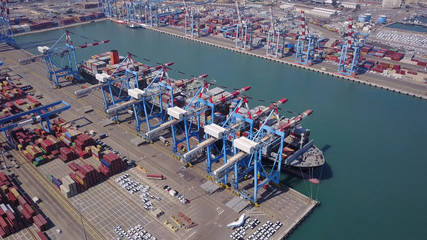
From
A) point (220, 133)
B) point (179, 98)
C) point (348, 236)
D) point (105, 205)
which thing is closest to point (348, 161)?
point (348, 236)

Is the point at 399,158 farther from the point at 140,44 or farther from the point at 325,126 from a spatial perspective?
the point at 140,44

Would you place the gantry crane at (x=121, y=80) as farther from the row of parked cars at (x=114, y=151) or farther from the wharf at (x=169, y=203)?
the wharf at (x=169, y=203)

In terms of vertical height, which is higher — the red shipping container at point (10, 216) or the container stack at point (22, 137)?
the container stack at point (22, 137)

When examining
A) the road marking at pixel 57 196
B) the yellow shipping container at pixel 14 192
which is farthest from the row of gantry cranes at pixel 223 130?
the yellow shipping container at pixel 14 192

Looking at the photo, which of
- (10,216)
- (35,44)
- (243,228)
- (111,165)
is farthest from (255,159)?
(35,44)

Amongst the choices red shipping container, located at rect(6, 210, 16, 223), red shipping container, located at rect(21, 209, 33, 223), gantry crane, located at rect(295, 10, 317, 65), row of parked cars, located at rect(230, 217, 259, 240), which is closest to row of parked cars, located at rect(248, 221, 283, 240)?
row of parked cars, located at rect(230, 217, 259, 240)

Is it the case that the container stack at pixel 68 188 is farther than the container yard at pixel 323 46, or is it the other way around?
the container yard at pixel 323 46
